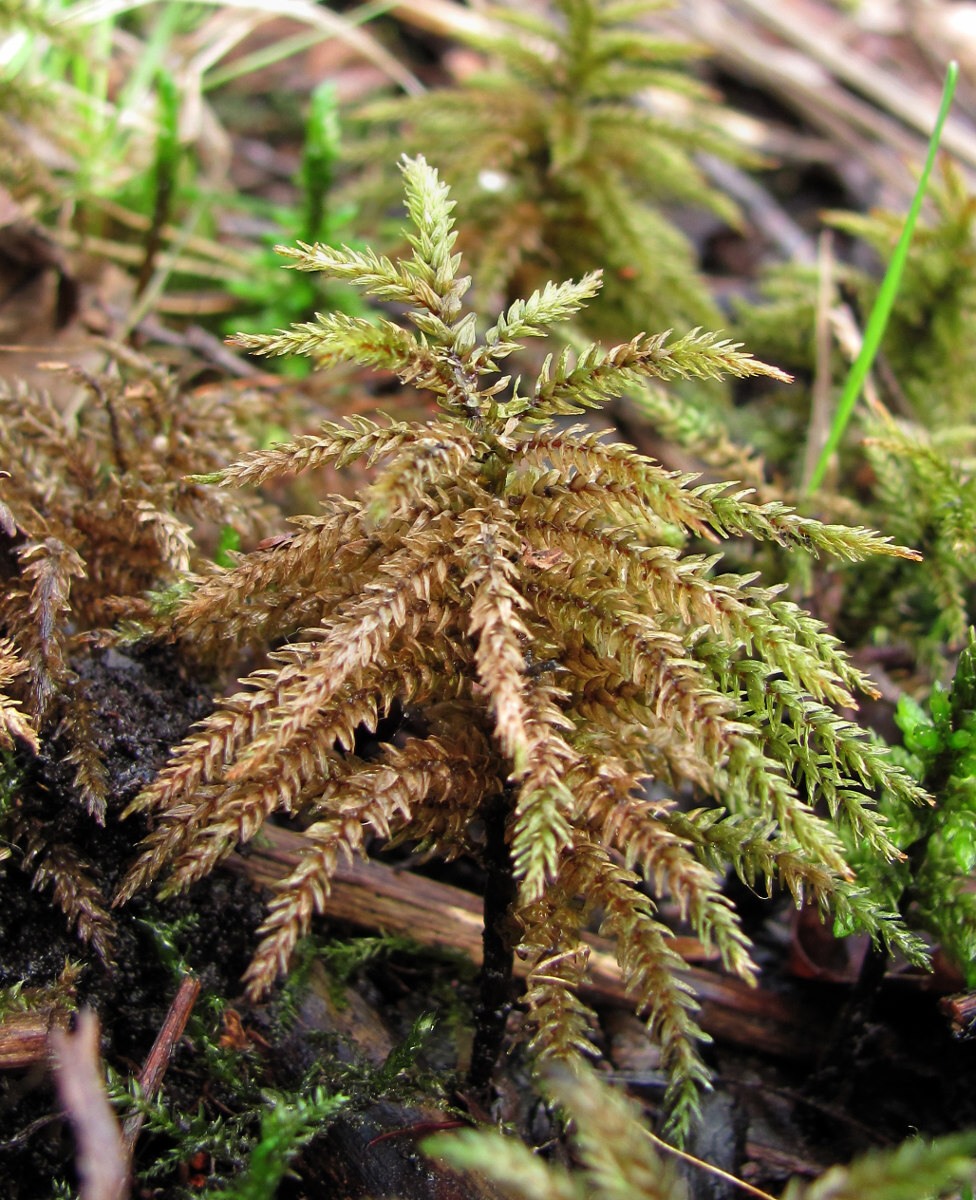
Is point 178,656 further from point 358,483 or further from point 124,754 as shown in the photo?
point 358,483

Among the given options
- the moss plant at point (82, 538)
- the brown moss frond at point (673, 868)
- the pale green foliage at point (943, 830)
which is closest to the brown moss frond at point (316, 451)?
the moss plant at point (82, 538)

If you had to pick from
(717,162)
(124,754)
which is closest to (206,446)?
(124,754)

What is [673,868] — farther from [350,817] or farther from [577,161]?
[577,161]

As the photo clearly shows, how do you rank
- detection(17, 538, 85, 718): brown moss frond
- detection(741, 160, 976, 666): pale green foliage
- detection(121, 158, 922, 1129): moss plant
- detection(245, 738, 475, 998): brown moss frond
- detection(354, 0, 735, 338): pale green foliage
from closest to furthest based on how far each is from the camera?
1. detection(245, 738, 475, 998): brown moss frond
2. detection(121, 158, 922, 1129): moss plant
3. detection(17, 538, 85, 718): brown moss frond
4. detection(741, 160, 976, 666): pale green foliage
5. detection(354, 0, 735, 338): pale green foliage

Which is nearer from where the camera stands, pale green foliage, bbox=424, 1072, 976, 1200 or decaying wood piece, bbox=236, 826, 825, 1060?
pale green foliage, bbox=424, 1072, 976, 1200

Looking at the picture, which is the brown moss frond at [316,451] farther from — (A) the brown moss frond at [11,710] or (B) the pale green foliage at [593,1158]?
(B) the pale green foliage at [593,1158]

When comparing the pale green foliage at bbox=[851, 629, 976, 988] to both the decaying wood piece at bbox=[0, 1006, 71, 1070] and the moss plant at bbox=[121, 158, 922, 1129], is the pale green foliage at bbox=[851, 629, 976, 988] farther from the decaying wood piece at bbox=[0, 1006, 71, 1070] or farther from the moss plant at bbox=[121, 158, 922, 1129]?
the decaying wood piece at bbox=[0, 1006, 71, 1070]

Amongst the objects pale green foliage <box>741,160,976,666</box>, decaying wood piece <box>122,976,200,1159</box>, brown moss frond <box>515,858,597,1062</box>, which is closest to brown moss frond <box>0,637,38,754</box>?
decaying wood piece <box>122,976,200,1159</box>
